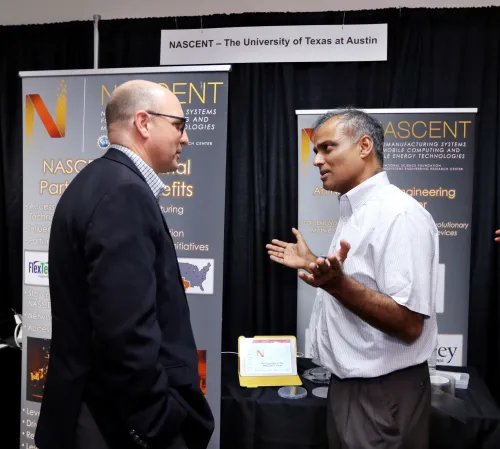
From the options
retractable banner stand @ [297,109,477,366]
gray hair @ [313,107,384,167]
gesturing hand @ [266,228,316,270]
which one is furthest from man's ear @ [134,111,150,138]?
retractable banner stand @ [297,109,477,366]

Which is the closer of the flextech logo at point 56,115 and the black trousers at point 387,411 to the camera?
the black trousers at point 387,411

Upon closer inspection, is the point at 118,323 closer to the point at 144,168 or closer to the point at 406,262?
the point at 144,168

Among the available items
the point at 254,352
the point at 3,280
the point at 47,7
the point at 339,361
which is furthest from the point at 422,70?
the point at 3,280

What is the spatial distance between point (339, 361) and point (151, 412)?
2.23 ft

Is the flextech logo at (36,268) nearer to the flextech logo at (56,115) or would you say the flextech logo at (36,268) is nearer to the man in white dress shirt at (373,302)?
the flextech logo at (56,115)

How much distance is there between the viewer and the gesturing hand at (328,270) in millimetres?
1191

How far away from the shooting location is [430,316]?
56.0 inches

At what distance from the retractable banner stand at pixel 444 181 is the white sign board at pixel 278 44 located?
55 centimetres

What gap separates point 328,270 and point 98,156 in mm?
1516

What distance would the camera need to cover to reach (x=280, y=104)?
3.32m

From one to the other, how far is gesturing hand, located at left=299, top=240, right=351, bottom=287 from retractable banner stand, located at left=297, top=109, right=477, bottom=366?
182cm

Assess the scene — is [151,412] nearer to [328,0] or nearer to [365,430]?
[365,430]

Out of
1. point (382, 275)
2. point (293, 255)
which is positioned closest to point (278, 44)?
point (293, 255)

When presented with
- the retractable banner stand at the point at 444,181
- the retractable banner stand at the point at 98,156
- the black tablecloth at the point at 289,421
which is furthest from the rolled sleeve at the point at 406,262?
the retractable banner stand at the point at 444,181
